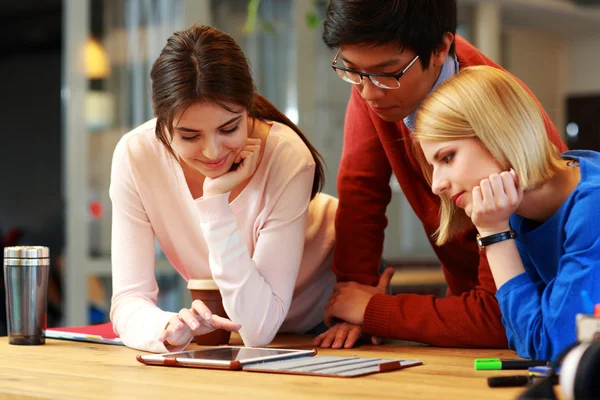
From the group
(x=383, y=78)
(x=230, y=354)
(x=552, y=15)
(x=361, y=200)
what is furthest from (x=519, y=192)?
(x=552, y=15)

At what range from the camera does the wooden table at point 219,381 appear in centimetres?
107

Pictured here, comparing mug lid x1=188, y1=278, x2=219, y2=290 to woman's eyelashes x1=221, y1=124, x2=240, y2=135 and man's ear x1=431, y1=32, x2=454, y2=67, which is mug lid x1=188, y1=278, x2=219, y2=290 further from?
man's ear x1=431, y1=32, x2=454, y2=67

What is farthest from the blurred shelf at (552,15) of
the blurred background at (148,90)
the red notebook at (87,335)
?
the red notebook at (87,335)

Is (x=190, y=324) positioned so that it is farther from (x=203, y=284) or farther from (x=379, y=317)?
(x=379, y=317)

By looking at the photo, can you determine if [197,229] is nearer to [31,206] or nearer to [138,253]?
[138,253]

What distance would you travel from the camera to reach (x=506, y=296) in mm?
1359

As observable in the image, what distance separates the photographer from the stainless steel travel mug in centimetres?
169

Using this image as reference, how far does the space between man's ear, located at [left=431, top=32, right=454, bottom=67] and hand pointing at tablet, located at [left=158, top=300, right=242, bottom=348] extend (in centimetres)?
64

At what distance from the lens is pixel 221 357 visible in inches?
53.3

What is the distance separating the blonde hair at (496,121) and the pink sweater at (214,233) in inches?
15.2

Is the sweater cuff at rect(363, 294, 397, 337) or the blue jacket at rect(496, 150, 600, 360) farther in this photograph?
the sweater cuff at rect(363, 294, 397, 337)

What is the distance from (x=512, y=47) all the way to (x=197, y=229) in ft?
18.8

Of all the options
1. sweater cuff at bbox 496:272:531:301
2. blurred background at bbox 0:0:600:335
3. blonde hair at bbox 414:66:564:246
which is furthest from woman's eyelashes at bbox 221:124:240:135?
blurred background at bbox 0:0:600:335

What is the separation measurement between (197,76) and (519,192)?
63 cm
